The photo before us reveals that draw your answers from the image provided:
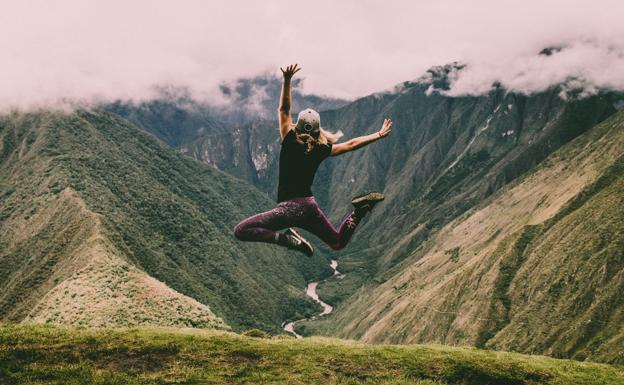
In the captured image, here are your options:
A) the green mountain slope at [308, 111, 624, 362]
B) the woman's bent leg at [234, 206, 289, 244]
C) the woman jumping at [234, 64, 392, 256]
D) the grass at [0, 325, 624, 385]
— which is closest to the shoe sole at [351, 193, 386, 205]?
the woman jumping at [234, 64, 392, 256]

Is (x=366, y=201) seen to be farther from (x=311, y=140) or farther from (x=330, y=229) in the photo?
(x=311, y=140)

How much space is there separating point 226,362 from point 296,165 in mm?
9892

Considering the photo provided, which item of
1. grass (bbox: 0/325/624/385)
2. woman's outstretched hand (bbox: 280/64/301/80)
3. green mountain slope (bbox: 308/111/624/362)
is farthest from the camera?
green mountain slope (bbox: 308/111/624/362)

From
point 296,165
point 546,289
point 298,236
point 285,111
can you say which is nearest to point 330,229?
point 298,236

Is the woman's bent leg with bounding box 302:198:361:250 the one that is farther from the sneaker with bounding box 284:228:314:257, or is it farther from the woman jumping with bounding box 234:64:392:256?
the sneaker with bounding box 284:228:314:257

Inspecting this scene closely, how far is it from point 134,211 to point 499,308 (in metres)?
133

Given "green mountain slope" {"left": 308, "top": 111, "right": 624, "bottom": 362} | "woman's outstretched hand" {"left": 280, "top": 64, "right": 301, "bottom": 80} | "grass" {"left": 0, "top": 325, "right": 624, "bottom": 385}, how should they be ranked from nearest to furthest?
"woman's outstretched hand" {"left": 280, "top": 64, "right": 301, "bottom": 80}, "grass" {"left": 0, "top": 325, "right": 624, "bottom": 385}, "green mountain slope" {"left": 308, "top": 111, "right": 624, "bottom": 362}

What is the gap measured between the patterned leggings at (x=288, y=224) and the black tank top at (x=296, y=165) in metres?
0.19

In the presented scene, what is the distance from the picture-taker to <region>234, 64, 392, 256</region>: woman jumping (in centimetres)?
1049

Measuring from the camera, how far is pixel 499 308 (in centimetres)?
16162

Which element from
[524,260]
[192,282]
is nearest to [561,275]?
[524,260]

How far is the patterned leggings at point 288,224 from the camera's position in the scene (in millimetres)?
10562

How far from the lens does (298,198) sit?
10844 millimetres

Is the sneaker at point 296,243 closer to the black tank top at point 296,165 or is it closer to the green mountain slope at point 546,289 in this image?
the black tank top at point 296,165
